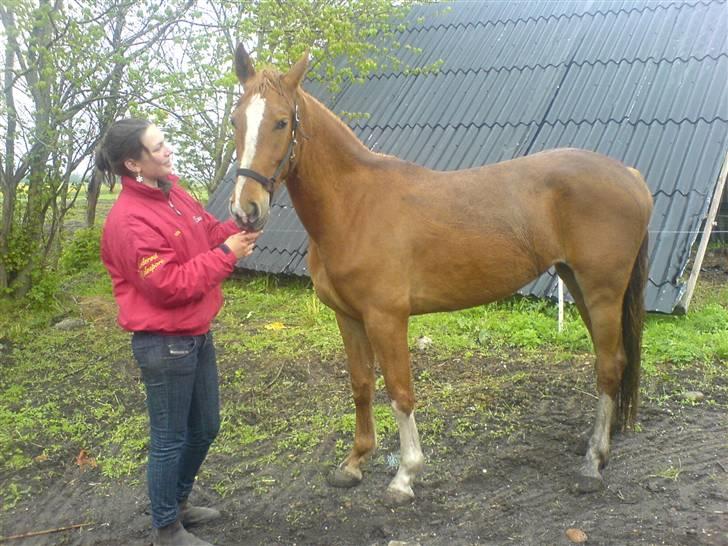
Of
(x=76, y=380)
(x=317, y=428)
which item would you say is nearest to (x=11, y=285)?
(x=76, y=380)

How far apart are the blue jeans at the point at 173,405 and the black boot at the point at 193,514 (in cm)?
14

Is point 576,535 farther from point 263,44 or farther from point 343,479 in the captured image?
point 263,44

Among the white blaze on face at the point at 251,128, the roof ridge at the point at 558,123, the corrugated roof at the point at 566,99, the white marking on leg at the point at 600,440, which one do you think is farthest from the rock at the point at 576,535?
the roof ridge at the point at 558,123

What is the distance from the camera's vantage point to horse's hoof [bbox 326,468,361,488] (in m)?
3.25

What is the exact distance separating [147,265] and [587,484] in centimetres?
244

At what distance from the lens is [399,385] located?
3.01 m

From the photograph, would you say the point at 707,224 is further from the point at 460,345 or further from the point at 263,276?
the point at 263,276

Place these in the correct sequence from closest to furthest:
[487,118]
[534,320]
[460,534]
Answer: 1. [460,534]
2. [534,320]
3. [487,118]

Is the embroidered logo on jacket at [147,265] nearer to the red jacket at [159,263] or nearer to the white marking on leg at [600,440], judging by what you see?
the red jacket at [159,263]

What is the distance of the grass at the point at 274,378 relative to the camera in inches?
146

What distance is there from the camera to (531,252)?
10.4 feet

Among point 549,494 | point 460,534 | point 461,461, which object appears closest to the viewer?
point 460,534

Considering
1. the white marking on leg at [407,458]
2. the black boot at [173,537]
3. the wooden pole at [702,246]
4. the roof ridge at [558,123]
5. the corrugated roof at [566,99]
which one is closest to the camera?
the black boot at [173,537]

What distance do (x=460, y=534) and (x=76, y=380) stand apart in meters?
3.54
